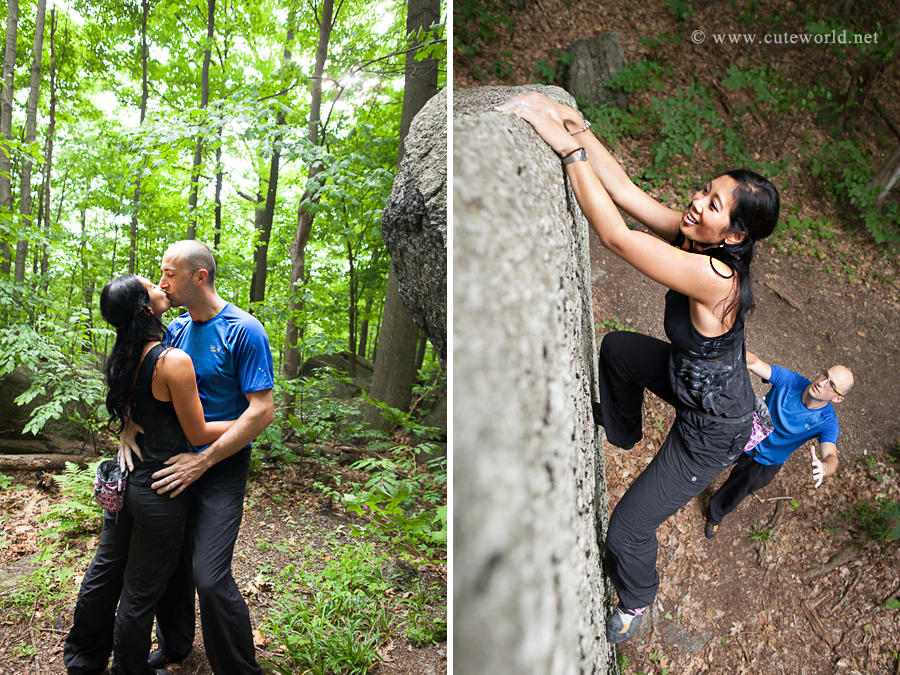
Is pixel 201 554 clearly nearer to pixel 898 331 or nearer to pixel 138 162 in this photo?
pixel 138 162

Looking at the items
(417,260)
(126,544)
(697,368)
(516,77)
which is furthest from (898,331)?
(126,544)

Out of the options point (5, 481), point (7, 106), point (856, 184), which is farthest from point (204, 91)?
point (856, 184)

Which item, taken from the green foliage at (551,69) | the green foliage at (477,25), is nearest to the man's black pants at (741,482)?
the green foliage at (551,69)

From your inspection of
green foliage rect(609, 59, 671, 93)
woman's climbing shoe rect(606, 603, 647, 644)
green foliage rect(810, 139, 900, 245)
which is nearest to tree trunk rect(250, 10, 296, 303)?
woman's climbing shoe rect(606, 603, 647, 644)

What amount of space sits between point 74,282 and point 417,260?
188 centimetres

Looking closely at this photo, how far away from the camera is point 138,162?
7.08 feet

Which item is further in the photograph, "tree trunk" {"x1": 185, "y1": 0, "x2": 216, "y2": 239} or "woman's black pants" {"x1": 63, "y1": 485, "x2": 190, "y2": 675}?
"tree trunk" {"x1": 185, "y1": 0, "x2": 216, "y2": 239}

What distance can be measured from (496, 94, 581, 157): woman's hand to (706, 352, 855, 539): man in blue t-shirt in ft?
7.10

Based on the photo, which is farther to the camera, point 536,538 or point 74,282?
point 74,282

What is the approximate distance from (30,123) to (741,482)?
4.75 m

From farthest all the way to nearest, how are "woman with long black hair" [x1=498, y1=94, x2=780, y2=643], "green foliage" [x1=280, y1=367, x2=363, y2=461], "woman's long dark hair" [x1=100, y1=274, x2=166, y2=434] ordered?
"green foliage" [x1=280, y1=367, x2=363, y2=461] → "woman's long dark hair" [x1=100, y1=274, x2=166, y2=434] → "woman with long black hair" [x1=498, y1=94, x2=780, y2=643]

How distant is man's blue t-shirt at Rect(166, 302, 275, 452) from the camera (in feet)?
5.34

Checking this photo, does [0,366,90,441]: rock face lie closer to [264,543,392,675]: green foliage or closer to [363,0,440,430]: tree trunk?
[264,543,392,675]: green foliage

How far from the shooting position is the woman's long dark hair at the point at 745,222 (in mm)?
1399
